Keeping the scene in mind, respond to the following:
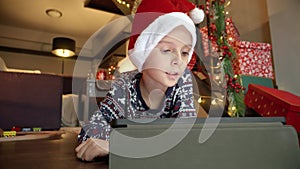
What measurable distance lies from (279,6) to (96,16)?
230 centimetres

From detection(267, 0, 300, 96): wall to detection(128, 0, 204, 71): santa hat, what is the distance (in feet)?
4.70

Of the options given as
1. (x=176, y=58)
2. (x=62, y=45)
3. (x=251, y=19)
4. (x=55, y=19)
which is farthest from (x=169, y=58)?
(x=55, y=19)

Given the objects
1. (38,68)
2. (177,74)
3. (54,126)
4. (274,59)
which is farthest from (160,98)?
(38,68)

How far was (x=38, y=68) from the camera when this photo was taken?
12.5 feet

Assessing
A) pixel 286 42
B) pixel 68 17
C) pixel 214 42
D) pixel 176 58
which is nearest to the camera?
pixel 176 58

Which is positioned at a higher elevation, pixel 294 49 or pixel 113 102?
pixel 294 49

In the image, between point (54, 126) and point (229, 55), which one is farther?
point (229, 55)

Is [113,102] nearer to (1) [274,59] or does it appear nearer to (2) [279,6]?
(1) [274,59]

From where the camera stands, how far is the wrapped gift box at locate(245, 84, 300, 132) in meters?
0.97

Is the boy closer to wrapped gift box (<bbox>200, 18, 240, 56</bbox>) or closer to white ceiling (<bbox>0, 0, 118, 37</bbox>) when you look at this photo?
wrapped gift box (<bbox>200, 18, 240, 56</bbox>)

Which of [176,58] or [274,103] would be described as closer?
[176,58]

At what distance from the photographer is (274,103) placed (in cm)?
112

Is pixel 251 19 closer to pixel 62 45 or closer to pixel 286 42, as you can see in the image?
pixel 286 42

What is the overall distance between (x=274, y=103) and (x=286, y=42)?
849 millimetres
